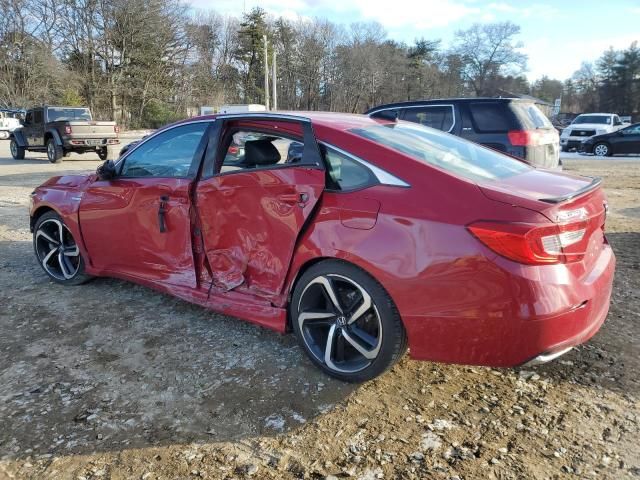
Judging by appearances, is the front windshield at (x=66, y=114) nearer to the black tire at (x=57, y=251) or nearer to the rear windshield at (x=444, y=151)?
the black tire at (x=57, y=251)

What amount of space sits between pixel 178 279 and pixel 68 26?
4847cm

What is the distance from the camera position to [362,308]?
2768 millimetres

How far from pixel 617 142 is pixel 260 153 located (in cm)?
2023

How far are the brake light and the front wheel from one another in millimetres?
20395

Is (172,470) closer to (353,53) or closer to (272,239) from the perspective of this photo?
(272,239)

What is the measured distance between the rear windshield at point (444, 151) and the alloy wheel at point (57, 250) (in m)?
3.02

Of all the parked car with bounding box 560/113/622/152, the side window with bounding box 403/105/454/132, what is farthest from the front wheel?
the side window with bounding box 403/105/454/132

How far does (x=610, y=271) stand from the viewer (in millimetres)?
2852

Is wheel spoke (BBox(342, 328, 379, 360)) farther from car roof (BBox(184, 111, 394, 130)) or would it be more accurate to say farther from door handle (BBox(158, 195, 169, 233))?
door handle (BBox(158, 195, 169, 233))

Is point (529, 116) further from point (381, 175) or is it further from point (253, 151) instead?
point (381, 175)

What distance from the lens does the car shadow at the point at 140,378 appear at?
2.52m

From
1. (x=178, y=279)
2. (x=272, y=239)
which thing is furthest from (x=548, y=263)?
(x=178, y=279)

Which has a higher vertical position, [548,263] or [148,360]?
[548,263]

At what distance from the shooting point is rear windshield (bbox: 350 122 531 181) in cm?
281
